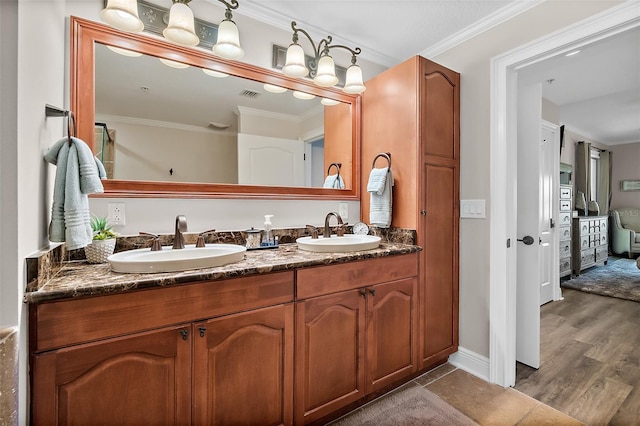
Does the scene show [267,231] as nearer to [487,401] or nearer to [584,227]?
[487,401]

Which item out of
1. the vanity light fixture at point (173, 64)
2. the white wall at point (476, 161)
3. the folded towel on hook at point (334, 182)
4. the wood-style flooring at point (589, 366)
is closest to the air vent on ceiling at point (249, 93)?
the vanity light fixture at point (173, 64)

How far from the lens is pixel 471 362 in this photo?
201 centimetres

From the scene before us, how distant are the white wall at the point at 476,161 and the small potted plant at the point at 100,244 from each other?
6.78ft

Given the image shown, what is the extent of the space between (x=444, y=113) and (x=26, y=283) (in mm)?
2216

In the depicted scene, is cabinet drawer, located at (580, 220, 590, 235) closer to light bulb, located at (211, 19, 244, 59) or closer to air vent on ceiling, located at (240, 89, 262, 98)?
air vent on ceiling, located at (240, 89, 262, 98)

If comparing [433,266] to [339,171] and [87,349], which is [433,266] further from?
[87,349]

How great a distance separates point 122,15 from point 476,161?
2117 millimetres

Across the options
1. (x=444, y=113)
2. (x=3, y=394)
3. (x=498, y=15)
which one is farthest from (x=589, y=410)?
(x=3, y=394)

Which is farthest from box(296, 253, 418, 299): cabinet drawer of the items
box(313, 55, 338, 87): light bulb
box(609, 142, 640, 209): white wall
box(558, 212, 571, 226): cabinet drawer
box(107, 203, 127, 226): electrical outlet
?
box(609, 142, 640, 209): white wall

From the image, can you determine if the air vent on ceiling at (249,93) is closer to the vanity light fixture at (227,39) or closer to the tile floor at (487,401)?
the vanity light fixture at (227,39)

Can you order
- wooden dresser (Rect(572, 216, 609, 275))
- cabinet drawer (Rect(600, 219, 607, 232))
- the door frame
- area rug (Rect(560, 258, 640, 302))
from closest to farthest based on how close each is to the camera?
the door frame
area rug (Rect(560, 258, 640, 302))
wooden dresser (Rect(572, 216, 609, 275))
cabinet drawer (Rect(600, 219, 607, 232))

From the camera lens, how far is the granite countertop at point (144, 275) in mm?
899

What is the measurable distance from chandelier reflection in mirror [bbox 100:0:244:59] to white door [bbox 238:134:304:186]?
1.62 ft

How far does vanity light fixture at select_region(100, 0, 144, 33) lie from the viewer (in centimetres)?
A: 129
